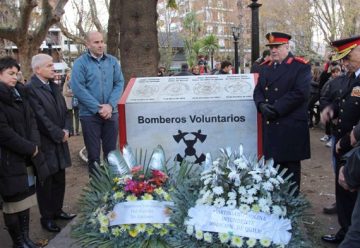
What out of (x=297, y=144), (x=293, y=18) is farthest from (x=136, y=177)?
(x=293, y=18)

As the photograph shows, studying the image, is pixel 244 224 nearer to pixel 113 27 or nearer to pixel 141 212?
pixel 141 212

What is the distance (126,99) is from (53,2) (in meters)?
8.62

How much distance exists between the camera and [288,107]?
13.2 ft

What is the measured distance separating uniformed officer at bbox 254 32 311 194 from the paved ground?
2.06 feet

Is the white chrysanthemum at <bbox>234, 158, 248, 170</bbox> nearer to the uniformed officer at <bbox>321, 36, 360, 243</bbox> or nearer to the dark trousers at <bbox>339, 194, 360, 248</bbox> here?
the dark trousers at <bbox>339, 194, 360, 248</bbox>

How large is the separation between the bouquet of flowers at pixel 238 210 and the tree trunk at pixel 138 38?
321 centimetres

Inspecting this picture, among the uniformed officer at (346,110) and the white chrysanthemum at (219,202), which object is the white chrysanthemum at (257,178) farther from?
the uniformed officer at (346,110)

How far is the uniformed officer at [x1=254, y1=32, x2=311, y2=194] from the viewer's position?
4051 mm

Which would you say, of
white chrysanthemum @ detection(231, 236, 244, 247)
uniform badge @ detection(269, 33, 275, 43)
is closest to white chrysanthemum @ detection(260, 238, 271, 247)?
white chrysanthemum @ detection(231, 236, 244, 247)

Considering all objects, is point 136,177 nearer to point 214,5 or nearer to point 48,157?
point 48,157

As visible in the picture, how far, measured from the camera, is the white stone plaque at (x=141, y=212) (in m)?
3.33

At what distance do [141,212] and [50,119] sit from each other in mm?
1644

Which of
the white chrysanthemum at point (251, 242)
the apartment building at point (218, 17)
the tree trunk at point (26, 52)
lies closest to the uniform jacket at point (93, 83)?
the white chrysanthemum at point (251, 242)

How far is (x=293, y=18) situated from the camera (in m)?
40.6
